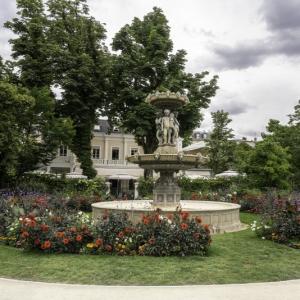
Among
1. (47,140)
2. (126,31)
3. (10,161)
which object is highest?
(126,31)

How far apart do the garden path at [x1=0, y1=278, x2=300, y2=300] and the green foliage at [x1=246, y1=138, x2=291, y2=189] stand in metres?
20.1

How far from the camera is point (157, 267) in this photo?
8.09 m

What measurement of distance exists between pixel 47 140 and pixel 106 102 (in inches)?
355

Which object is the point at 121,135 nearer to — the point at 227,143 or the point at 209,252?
the point at 227,143

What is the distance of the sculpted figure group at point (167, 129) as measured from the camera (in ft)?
53.2

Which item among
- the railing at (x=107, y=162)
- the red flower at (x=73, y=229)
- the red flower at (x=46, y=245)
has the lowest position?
the red flower at (x=46, y=245)

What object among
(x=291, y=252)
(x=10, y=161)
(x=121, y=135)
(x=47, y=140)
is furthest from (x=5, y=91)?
(x=121, y=135)

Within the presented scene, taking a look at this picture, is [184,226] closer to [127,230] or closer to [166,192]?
[127,230]

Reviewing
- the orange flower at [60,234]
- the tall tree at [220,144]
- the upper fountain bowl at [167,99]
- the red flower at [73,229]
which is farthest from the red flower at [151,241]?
the tall tree at [220,144]

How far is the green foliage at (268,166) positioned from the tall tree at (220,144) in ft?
71.0

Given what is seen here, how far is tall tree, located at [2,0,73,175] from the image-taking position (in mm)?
27062

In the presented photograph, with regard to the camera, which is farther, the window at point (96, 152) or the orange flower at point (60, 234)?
the window at point (96, 152)

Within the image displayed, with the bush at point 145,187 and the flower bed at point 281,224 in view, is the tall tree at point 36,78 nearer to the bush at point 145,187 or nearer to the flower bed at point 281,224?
the bush at point 145,187

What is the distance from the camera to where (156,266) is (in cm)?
817
